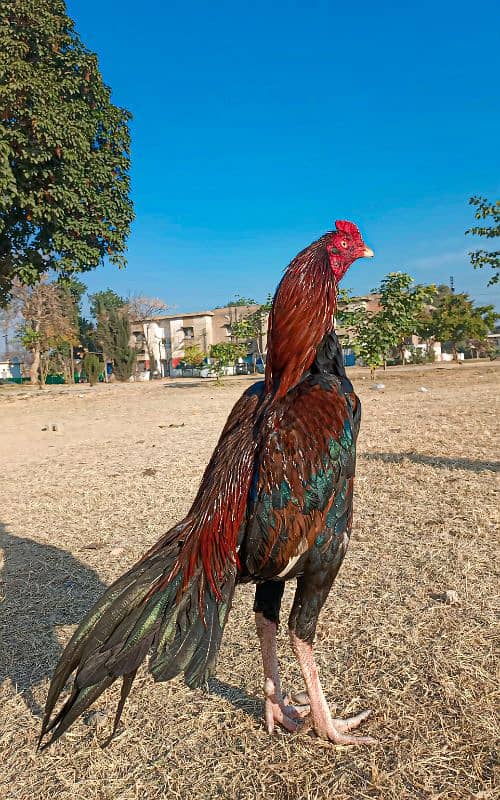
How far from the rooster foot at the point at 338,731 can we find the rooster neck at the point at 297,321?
1.46m

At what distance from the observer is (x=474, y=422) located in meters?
9.25

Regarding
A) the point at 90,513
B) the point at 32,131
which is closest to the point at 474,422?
the point at 90,513

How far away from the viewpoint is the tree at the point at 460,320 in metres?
41.1

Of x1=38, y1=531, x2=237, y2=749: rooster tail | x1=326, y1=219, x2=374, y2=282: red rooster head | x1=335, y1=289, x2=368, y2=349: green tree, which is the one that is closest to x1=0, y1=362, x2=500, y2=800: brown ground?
x1=38, y1=531, x2=237, y2=749: rooster tail

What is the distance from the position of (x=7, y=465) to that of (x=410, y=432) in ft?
23.9

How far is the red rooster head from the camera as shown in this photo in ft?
7.41

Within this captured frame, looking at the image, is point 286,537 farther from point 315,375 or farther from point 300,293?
point 300,293

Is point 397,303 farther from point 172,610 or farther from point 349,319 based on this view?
point 172,610

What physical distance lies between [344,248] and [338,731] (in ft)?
7.35

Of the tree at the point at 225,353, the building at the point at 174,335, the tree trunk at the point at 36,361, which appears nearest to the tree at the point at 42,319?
the tree trunk at the point at 36,361

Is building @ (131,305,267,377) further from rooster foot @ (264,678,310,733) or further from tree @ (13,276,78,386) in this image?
rooster foot @ (264,678,310,733)

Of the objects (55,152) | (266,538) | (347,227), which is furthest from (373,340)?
(266,538)

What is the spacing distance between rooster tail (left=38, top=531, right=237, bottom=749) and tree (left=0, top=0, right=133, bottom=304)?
1107 cm

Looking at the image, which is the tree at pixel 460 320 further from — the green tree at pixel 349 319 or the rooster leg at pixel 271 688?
the rooster leg at pixel 271 688
